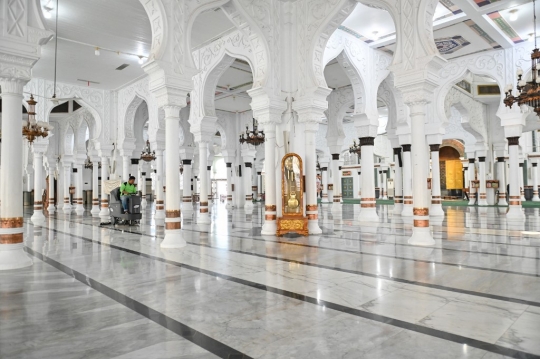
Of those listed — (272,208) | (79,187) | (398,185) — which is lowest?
(272,208)

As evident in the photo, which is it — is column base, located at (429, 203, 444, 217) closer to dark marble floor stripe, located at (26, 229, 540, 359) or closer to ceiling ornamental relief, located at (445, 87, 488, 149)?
ceiling ornamental relief, located at (445, 87, 488, 149)

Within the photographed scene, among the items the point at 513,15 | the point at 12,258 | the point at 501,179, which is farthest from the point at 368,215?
the point at 501,179

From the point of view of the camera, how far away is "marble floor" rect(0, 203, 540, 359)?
76.2 inches

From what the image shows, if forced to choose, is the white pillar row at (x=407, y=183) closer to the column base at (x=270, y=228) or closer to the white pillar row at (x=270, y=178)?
the white pillar row at (x=270, y=178)

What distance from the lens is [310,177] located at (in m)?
6.78

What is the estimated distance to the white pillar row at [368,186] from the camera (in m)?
9.12

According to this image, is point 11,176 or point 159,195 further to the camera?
point 159,195

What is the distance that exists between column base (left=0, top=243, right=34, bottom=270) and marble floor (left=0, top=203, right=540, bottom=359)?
18cm

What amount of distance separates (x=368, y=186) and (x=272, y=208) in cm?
344

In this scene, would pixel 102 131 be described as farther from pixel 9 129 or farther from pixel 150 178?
pixel 150 178

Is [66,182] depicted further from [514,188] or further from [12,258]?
[514,188]

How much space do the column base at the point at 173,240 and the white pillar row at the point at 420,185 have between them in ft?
11.3

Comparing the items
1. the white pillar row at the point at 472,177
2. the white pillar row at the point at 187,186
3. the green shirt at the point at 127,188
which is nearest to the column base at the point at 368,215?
the white pillar row at the point at 187,186

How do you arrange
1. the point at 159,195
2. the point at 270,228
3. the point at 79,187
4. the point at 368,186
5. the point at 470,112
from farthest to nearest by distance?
1. the point at 79,187
2. the point at 470,112
3. the point at 159,195
4. the point at 368,186
5. the point at 270,228
